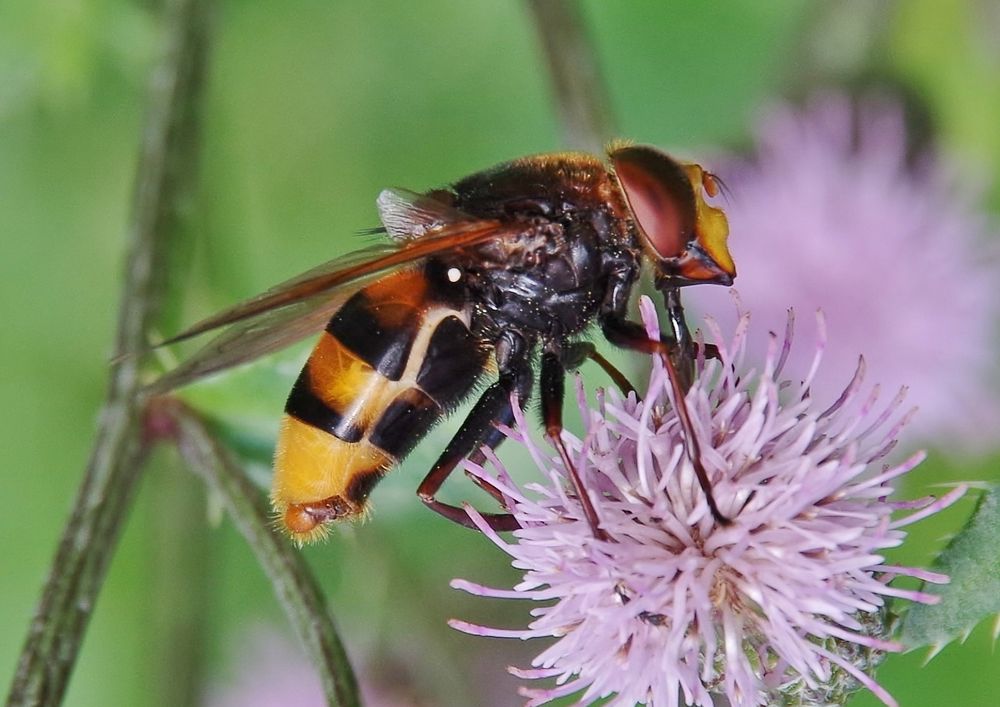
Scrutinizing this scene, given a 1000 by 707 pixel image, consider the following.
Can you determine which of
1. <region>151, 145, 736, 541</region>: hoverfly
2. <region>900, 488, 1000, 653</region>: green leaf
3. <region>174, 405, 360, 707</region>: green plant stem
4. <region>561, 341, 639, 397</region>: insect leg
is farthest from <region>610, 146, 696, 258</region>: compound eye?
<region>174, 405, 360, 707</region>: green plant stem

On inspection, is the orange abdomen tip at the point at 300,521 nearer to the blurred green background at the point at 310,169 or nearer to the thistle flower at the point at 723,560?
the thistle flower at the point at 723,560

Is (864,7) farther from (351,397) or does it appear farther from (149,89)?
(351,397)

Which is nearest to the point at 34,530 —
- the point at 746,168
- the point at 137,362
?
the point at 137,362

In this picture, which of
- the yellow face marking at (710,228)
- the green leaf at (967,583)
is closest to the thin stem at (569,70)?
the yellow face marking at (710,228)

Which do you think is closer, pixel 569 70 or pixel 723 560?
pixel 723 560

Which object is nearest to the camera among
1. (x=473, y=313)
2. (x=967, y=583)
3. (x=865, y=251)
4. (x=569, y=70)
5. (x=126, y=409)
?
(x=967, y=583)

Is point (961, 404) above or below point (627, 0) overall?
below

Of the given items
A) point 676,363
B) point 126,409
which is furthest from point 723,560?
point 126,409

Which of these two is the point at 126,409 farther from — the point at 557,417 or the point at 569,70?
the point at 569,70
